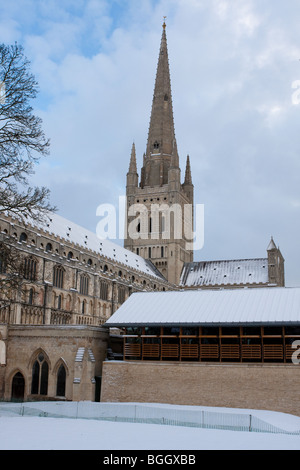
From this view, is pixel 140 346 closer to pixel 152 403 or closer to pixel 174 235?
pixel 152 403

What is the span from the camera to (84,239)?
62469 mm

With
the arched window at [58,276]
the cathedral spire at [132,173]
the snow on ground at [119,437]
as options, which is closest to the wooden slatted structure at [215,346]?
the snow on ground at [119,437]

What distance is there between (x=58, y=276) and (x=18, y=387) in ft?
63.2

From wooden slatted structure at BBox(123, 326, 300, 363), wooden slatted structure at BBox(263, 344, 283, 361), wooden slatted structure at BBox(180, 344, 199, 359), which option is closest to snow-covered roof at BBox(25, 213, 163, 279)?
wooden slatted structure at BBox(123, 326, 300, 363)

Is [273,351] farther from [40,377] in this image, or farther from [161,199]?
[161,199]

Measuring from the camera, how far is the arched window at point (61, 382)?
101 ft

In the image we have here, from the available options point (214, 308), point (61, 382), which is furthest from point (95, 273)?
point (214, 308)

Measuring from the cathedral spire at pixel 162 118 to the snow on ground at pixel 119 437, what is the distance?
7324cm

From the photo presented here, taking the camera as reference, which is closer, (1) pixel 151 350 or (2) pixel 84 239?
(1) pixel 151 350

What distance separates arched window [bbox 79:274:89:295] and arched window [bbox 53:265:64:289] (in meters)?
3.95

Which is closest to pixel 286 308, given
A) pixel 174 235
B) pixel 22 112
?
pixel 22 112

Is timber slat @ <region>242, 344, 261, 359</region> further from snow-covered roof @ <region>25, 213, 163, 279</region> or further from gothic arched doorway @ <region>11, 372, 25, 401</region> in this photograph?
snow-covered roof @ <region>25, 213, 163, 279</region>

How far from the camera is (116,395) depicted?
96.5ft
